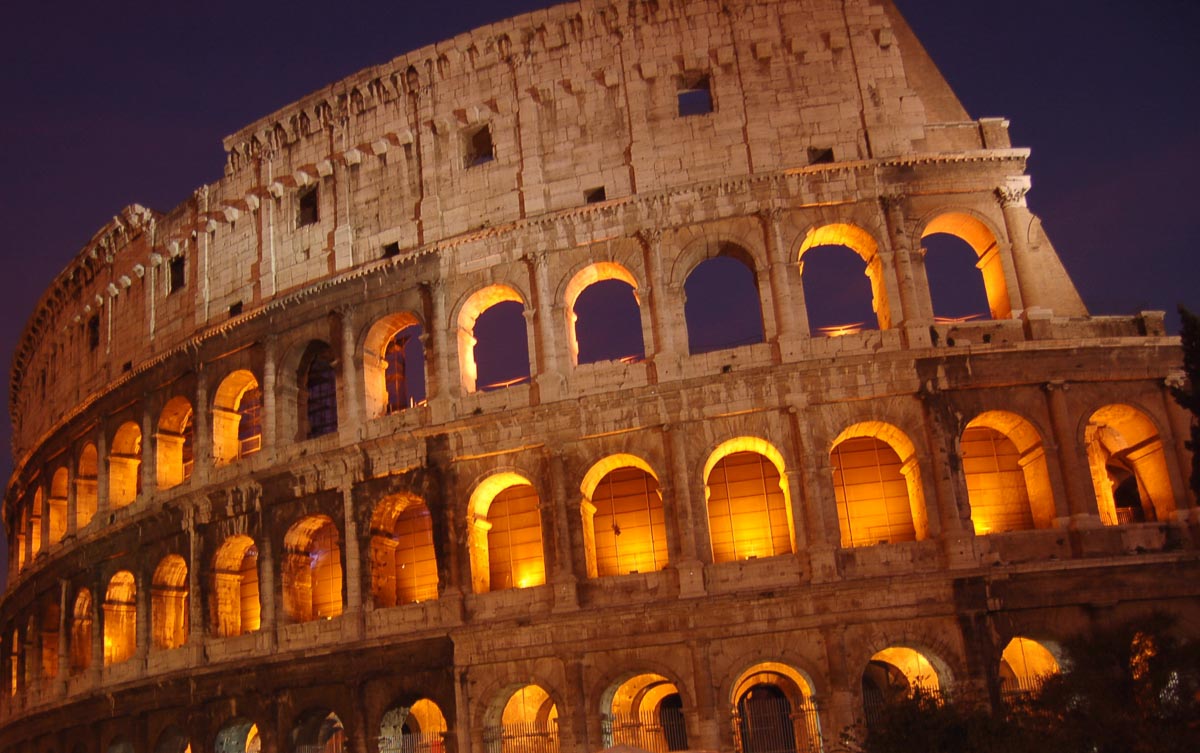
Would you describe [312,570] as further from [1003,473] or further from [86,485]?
[1003,473]

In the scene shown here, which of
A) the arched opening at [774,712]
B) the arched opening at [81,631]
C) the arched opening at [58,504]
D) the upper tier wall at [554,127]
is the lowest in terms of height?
the arched opening at [774,712]

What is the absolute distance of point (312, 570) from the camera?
22828mm

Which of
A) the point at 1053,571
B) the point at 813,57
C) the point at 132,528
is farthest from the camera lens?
the point at 132,528

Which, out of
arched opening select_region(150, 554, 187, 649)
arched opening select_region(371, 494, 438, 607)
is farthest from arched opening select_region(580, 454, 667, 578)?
arched opening select_region(150, 554, 187, 649)

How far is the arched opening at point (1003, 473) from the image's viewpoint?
18797 millimetres

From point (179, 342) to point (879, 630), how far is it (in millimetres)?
15591

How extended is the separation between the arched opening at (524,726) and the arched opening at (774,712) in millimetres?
3062

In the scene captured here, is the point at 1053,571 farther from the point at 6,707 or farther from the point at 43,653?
the point at 6,707

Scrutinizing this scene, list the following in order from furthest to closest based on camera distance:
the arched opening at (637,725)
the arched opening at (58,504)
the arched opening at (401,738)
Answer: the arched opening at (58,504) → the arched opening at (401,738) → the arched opening at (637,725)

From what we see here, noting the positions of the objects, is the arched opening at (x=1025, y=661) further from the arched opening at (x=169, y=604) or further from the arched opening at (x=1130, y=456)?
the arched opening at (x=169, y=604)

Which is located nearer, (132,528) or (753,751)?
(753,751)

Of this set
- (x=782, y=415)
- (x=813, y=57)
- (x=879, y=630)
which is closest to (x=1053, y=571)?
(x=879, y=630)

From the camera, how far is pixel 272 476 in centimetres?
2172

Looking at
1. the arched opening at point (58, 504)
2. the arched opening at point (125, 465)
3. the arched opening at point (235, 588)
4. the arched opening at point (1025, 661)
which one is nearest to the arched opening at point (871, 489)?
the arched opening at point (1025, 661)
